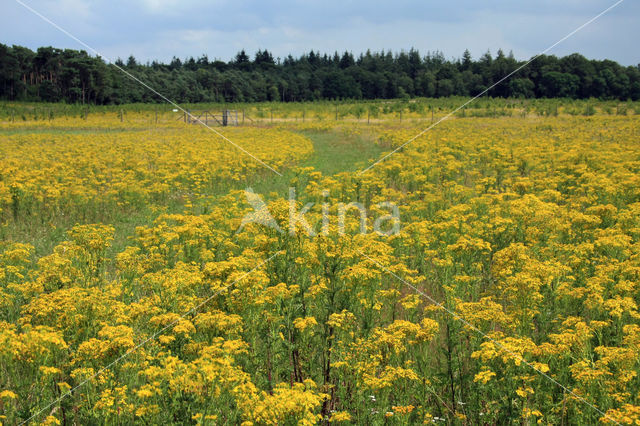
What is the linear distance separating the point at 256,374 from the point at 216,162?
47.5 ft

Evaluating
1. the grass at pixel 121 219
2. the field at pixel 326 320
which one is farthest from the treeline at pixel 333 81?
the field at pixel 326 320


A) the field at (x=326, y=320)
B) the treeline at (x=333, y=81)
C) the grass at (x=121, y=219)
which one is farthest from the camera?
the treeline at (x=333, y=81)

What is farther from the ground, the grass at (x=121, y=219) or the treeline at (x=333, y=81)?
the treeline at (x=333, y=81)

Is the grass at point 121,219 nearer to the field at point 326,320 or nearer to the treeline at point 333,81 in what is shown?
the field at point 326,320

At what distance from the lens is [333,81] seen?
312ft

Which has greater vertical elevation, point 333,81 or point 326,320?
point 333,81

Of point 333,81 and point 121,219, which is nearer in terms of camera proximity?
point 121,219

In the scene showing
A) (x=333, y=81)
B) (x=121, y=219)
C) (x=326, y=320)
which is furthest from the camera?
(x=333, y=81)

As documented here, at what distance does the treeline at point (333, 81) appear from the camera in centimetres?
6181

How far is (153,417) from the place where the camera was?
163 inches

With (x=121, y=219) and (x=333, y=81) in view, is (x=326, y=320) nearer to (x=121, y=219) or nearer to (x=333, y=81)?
(x=121, y=219)

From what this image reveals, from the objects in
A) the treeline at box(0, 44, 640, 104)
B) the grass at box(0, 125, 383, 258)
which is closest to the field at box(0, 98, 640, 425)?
the grass at box(0, 125, 383, 258)

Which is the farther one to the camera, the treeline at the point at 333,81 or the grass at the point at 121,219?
the treeline at the point at 333,81

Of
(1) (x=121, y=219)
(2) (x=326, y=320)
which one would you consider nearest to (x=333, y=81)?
(1) (x=121, y=219)
